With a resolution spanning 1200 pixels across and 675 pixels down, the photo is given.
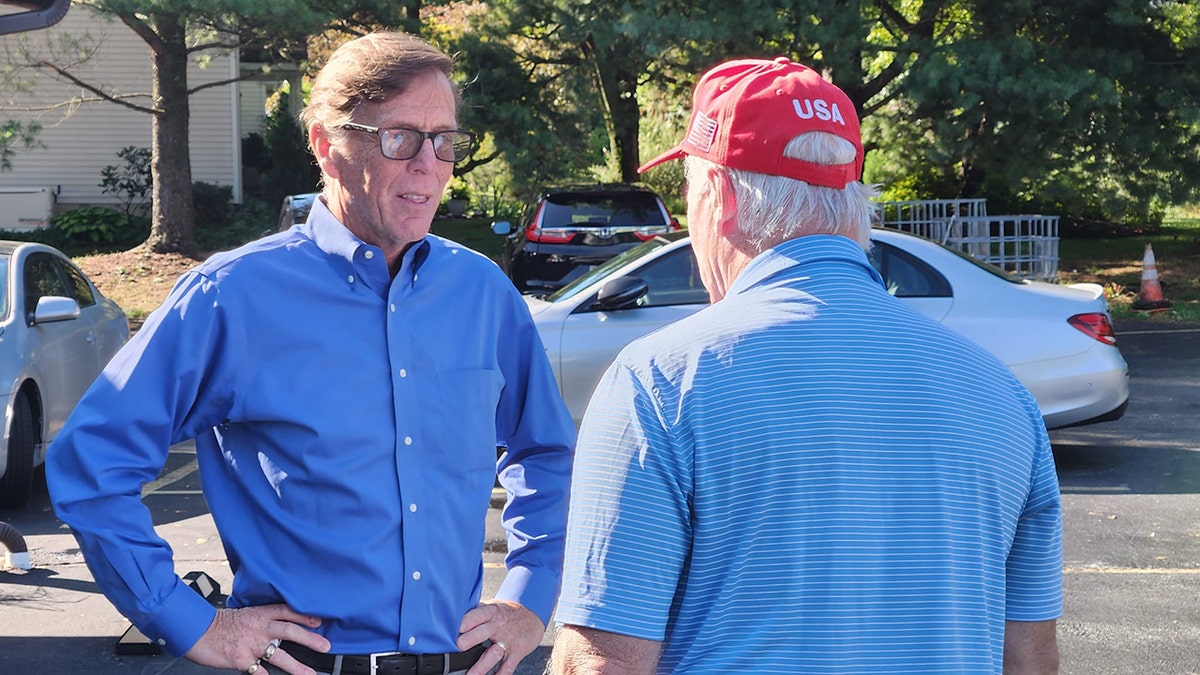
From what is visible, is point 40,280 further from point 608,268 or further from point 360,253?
point 360,253

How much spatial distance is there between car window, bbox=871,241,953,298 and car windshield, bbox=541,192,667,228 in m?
5.61

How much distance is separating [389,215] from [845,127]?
0.98 m

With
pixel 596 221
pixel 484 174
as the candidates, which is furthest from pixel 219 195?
pixel 596 221

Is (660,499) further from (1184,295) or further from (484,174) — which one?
(484,174)

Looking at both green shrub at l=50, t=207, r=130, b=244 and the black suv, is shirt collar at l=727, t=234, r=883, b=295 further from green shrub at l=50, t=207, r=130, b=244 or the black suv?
green shrub at l=50, t=207, r=130, b=244

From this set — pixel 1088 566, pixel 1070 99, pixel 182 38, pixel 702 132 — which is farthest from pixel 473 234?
pixel 702 132

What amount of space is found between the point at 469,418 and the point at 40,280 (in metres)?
7.53

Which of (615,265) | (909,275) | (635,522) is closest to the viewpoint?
(635,522)

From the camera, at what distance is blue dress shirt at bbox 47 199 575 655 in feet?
7.63

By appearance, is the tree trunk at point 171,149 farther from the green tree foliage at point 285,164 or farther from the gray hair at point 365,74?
the gray hair at point 365,74

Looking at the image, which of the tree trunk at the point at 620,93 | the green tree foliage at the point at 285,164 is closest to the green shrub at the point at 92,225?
the green tree foliage at the point at 285,164

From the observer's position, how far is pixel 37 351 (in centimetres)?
841

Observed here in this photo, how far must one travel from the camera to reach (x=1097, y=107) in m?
17.1

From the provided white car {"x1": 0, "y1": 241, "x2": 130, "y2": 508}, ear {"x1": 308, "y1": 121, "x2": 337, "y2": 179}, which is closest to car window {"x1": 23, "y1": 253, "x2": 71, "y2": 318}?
white car {"x1": 0, "y1": 241, "x2": 130, "y2": 508}
